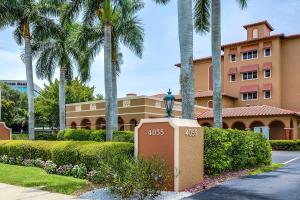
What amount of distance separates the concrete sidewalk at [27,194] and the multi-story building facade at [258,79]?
107 ft

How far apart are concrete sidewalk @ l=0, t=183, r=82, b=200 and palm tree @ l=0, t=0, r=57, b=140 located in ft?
61.2

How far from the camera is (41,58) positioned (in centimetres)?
3638

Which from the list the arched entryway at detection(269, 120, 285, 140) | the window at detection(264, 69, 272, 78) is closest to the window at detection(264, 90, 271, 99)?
the window at detection(264, 69, 272, 78)

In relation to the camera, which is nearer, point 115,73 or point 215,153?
point 215,153

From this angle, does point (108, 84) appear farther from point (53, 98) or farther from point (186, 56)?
point (53, 98)

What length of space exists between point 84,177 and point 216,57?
9.12m

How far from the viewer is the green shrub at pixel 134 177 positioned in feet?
34.4

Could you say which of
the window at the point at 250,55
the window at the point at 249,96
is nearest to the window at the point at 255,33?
the window at the point at 250,55

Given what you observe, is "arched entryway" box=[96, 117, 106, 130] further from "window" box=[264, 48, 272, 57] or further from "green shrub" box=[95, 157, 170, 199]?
"green shrub" box=[95, 157, 170, 199]

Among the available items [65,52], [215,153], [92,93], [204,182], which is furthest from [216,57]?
[92,93]

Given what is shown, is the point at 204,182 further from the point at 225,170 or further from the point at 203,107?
the point at 203,107

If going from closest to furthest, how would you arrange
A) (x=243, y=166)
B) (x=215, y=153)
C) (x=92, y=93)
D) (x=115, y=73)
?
(x=215, y=153) → (x=243, y=166) → (x=115, y=73) → (x=92, y=93)

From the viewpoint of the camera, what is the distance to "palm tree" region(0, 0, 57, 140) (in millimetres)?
31562

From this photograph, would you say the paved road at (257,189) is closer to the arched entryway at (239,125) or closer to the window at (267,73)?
the arched entryway at (239,125)
